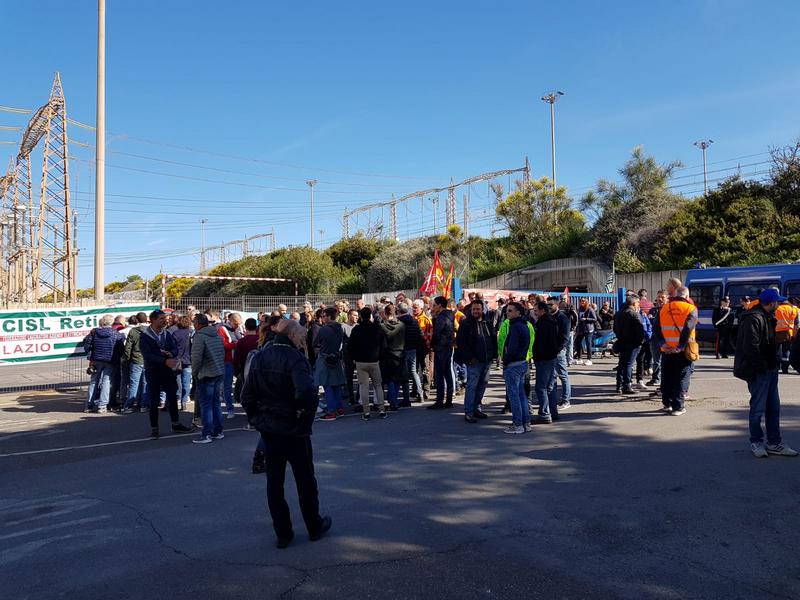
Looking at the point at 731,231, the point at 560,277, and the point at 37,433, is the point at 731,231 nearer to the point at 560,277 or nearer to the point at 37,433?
the point at 560,277

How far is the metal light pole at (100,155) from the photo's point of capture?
49.8 feet

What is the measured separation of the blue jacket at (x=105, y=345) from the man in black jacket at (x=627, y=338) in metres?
9.38

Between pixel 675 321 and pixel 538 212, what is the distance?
33.4 meters

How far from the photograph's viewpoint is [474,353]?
30.1 feet

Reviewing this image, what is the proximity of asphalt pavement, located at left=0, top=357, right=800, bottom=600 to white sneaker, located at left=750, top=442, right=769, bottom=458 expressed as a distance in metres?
0.07

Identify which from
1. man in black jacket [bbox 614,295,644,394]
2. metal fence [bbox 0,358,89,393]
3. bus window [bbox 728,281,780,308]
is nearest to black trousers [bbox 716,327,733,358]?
bus window [bbox 728,281,780,308]

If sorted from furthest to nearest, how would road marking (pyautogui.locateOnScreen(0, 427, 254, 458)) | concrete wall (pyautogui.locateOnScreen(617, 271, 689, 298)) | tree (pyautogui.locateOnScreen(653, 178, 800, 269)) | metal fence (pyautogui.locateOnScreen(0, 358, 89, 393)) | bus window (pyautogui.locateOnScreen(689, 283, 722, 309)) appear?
concrete wall (pyautogui.locateOnScreen(617, 271, 689, 298))
tree (pyautogui.locateOnScreen(653, 178, 800, 269))
bus window (pyautogui.locateOnScreen(689, 283, 722, 309))
metal fence (pyautogui.locateOnScreen(0, 358, 89, 393))
road marking (pyautogui.locateOnScreen(0, 427, 254, 458))

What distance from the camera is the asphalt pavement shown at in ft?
13.1

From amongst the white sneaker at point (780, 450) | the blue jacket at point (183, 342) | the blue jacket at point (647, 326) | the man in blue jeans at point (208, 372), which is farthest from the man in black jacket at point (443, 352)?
the white sneaker at point (780, 450)

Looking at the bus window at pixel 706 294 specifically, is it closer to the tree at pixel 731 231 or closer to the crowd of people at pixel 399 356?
the crowd of people at pixel 399 356

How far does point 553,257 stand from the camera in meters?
37.2

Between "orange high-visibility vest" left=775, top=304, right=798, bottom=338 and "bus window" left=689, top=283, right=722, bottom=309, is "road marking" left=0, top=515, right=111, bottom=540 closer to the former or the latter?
"orange high-visibility vest" left=775, top=304, right=798, bottom=338

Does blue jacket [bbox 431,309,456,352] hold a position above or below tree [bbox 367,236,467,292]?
below

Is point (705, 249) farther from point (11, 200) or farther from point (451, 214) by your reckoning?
point (11, 200)
